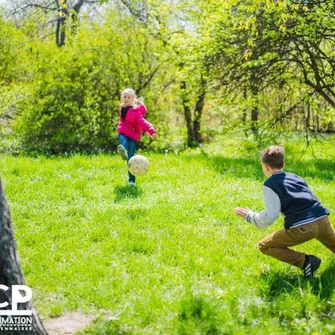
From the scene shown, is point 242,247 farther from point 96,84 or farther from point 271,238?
point 96,84

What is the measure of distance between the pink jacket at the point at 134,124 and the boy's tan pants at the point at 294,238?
14.2 feet

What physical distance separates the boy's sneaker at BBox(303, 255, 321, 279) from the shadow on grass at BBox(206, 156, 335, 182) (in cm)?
443

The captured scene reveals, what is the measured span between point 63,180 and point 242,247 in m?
3.99

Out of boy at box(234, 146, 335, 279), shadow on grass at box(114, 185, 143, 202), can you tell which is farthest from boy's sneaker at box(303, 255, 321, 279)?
shadow on grass at box(114, 185, 143, 202)

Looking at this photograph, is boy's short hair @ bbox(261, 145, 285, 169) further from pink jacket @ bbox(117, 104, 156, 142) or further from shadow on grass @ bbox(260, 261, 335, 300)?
pink jacket @ bbox(117, 104, 156, 142)

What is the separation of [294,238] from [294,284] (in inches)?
16.4

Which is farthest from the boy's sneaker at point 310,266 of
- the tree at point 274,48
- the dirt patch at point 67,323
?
the tree at point 274,48

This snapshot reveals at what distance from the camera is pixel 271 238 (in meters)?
4.79

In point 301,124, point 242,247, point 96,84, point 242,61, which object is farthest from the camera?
point 301,124

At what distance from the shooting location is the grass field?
4.08 meters

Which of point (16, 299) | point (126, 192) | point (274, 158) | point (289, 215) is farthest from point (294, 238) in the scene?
point (126, 192)

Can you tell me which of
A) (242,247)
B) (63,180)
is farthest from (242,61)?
(242,247)

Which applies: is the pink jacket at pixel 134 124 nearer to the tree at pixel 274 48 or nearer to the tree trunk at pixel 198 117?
Result: the tree at pixel 274 48

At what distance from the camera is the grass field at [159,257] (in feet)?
13.4
